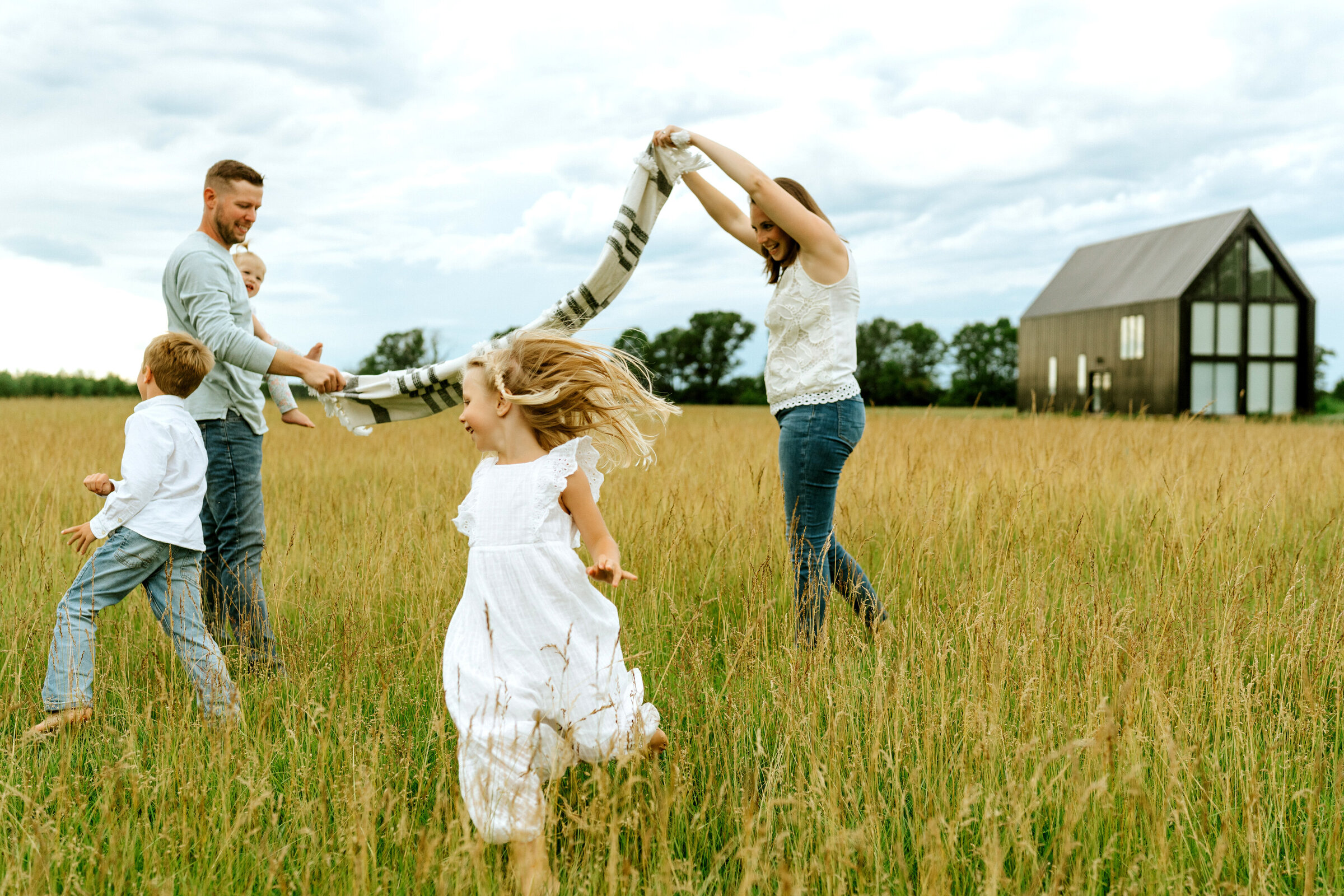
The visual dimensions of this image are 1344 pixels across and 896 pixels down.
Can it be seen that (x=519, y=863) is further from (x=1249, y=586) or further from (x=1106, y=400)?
(x=1106, y=400)

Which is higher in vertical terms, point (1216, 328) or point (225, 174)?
point (1216, 328)

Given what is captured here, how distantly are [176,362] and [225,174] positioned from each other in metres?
0.84

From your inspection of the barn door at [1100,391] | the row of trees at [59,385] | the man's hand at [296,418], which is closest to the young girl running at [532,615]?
the man's hand at [296,418]

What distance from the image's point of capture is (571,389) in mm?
2359

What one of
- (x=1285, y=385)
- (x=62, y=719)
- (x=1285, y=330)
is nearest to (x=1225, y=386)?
(x=1285, y=385)

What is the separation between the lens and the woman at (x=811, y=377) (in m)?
3.29

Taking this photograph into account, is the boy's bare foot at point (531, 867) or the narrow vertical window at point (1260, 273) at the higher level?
the narrow vertical window at point (1260, 273)

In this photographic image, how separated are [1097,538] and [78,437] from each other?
1103 cm

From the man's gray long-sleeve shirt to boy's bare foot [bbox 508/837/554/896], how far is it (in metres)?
2.07

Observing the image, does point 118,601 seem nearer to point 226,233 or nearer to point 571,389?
point 226,233

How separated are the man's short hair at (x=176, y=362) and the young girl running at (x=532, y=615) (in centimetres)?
129

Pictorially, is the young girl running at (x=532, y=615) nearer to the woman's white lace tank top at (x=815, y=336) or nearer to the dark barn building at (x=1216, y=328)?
the woman's white lace tank top at (x=815, y=336)

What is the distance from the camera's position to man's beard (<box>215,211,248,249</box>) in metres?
3.35

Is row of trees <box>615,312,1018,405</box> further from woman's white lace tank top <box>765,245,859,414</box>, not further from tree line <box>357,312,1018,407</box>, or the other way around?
woman's white lace tank top <box>765,245,859,414</box>
